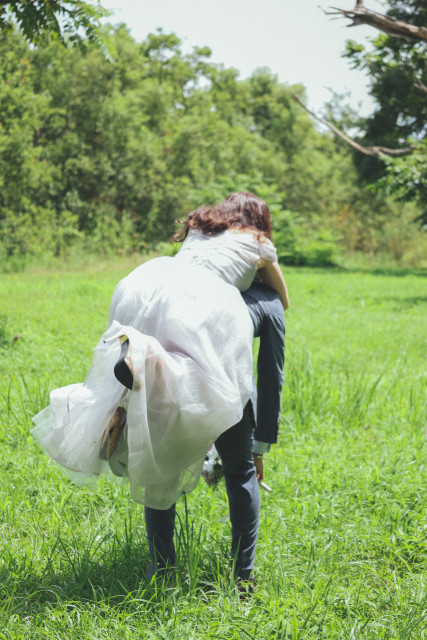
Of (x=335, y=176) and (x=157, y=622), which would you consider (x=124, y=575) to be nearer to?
(x=157, y=622)

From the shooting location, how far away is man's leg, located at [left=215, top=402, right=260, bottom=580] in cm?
218

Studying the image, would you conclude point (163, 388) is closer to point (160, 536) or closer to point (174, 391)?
point (174, 391)

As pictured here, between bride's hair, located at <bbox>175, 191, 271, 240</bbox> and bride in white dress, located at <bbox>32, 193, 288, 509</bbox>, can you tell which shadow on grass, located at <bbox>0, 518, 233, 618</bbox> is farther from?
bride's hair, located at <bbox>175, 191, 271, 240</bbox>

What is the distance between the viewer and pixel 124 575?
2391 mm

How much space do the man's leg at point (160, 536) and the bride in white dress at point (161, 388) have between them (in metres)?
0.21

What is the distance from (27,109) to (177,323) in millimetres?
15375

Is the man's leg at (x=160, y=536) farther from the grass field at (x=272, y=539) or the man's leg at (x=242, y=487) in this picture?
the man's leg at (x=242, y=487)

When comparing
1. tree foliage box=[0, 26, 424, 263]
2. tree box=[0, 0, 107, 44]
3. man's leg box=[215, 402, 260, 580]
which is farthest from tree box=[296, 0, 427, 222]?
man's leg box=[215, 402, 260, 580]

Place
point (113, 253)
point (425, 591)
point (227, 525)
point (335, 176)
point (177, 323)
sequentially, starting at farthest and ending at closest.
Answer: point (335, 176)
point (113, 253)
point (227, 525)
point (425, 591)
point (177, 323)

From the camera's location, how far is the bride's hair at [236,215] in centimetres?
240

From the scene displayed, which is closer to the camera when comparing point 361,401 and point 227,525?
point 227,525

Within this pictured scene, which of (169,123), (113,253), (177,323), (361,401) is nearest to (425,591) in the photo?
(177,323)

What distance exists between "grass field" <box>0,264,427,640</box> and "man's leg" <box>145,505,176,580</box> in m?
0.07

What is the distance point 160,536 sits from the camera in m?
2.21
